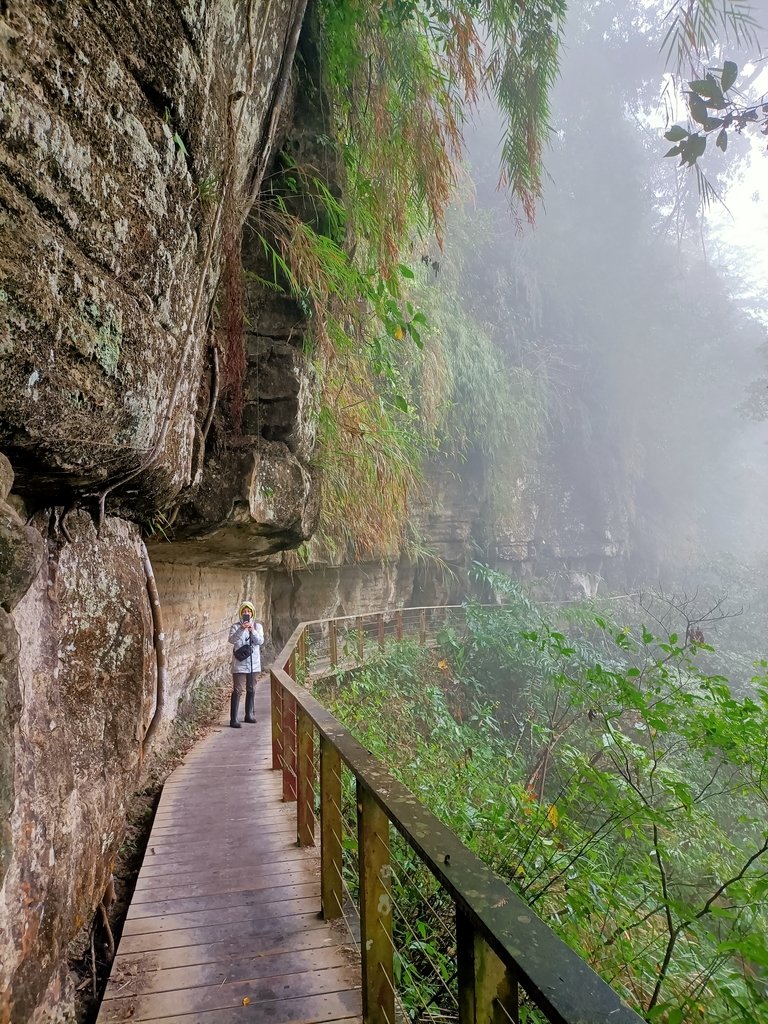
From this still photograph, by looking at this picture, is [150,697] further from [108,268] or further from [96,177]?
[96,177]

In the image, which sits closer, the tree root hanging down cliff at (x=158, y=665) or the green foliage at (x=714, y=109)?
the green foliage at (x=714, y=109)

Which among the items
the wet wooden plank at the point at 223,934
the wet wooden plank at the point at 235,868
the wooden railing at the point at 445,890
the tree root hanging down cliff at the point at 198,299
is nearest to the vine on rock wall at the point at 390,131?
the tree root hanging down cliff at the point at 198,299

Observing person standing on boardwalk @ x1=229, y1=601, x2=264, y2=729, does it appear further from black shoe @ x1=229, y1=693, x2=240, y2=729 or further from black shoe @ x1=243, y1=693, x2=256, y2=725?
black shoe @ x1=243, y1=693, x2=256, y2=725

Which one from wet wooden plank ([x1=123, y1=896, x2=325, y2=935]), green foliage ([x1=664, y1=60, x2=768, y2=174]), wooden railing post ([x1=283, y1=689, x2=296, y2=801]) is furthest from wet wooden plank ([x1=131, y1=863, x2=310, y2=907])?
green foliage ([x1=664, y1=60, x2=768, y2=174])

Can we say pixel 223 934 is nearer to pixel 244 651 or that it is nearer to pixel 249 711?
pixel 244 651

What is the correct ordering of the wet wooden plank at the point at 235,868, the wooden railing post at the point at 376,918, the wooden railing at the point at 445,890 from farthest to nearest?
the wet wooden plank at the point at 235,868 → the wooden railing post at the point at 376,918 → the wooden railing at the point at 445,890

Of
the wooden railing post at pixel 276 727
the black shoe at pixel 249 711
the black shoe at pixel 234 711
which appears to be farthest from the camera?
the black shoe at pixel 249 711

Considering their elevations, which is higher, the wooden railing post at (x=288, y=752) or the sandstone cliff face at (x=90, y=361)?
the sandstone cliff face at (x=90, y=361)

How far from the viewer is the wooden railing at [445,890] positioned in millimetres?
898

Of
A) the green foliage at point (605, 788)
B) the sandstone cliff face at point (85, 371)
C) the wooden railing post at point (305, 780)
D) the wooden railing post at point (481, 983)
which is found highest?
the sandstone cliff face at point (85, 371)

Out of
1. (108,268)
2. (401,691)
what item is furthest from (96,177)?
(401,691)

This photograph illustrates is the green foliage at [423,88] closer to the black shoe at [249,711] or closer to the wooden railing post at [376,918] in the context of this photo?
the wooden railing post at [376,918]

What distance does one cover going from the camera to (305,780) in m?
3.28

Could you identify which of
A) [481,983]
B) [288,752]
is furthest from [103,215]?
[288,752]
